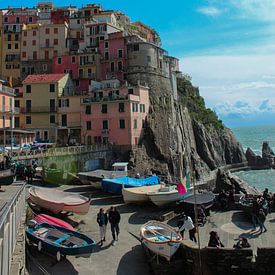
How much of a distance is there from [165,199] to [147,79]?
139 ft

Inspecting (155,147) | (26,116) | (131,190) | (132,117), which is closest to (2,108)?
(26,116)

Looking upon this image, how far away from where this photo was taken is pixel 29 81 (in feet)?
184

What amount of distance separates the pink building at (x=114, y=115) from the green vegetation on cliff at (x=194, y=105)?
23523 mm

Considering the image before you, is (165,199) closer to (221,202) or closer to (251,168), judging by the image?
(221,202)

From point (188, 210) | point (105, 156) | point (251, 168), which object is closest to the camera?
point (188, 210)

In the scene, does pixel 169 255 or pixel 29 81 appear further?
pixel 29 81

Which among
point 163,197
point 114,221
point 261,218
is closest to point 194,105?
point 163,197

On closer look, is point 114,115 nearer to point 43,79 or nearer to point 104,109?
point 104,109

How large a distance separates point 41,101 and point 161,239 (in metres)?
46.8

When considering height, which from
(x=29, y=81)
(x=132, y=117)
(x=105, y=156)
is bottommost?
(x=105, y=156)

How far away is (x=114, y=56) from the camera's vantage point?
6188cm

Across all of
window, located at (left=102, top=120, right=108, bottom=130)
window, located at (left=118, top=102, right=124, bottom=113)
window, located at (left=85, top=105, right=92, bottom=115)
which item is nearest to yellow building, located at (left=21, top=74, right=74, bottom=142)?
window, located at (left=85, top=105, right=92, bottom=115)

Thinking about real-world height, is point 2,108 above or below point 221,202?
above

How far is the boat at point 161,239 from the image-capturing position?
1205 centimetres
